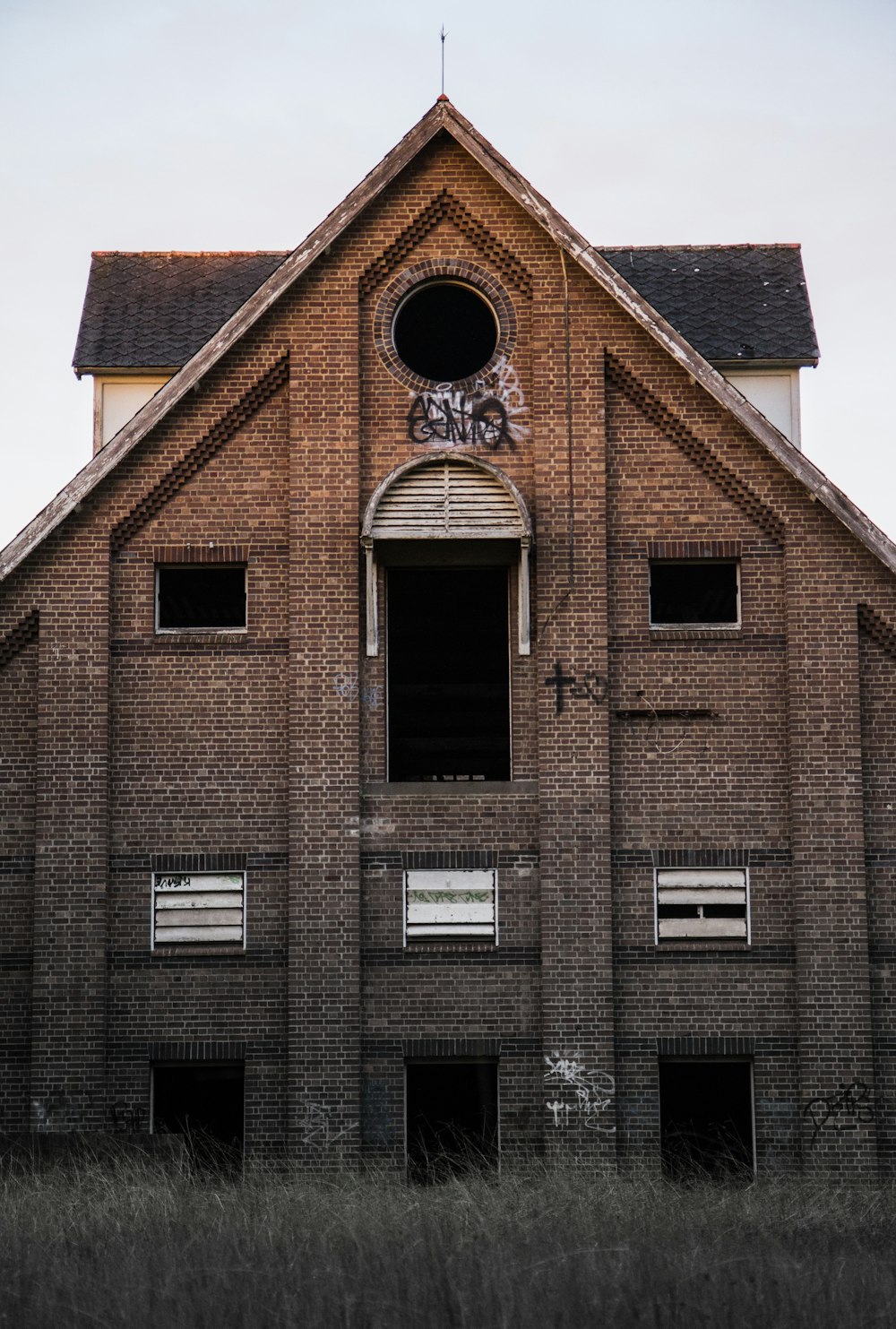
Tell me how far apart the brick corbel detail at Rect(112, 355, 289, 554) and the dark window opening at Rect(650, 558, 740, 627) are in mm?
4803

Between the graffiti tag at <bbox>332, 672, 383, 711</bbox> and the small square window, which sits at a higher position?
the graffiti tag at <bbox>332, 672, 383, 711</bbox>

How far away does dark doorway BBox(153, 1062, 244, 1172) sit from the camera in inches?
764

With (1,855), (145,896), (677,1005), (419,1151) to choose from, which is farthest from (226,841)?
(677,1005)

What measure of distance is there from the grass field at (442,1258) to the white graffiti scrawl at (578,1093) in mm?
2106

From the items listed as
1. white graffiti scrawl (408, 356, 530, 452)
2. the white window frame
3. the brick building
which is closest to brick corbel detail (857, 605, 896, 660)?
the brick building

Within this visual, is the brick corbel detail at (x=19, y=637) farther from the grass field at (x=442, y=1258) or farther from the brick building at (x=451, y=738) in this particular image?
the grass field at (x=442, y=1258)

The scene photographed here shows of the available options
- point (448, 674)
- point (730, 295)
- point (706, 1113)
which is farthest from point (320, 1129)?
point (730, 295)

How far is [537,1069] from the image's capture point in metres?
19.3

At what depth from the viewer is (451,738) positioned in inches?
795

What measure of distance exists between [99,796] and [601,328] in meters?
7.66

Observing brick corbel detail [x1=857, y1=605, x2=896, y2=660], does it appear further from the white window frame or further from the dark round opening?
the dark round opening

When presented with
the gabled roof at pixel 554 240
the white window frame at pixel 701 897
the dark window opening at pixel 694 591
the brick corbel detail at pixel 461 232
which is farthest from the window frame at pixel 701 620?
the brick corbel detail at pixel 461 232

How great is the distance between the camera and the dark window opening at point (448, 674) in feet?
66.1

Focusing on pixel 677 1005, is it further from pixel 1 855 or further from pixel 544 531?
pixel 1 855
